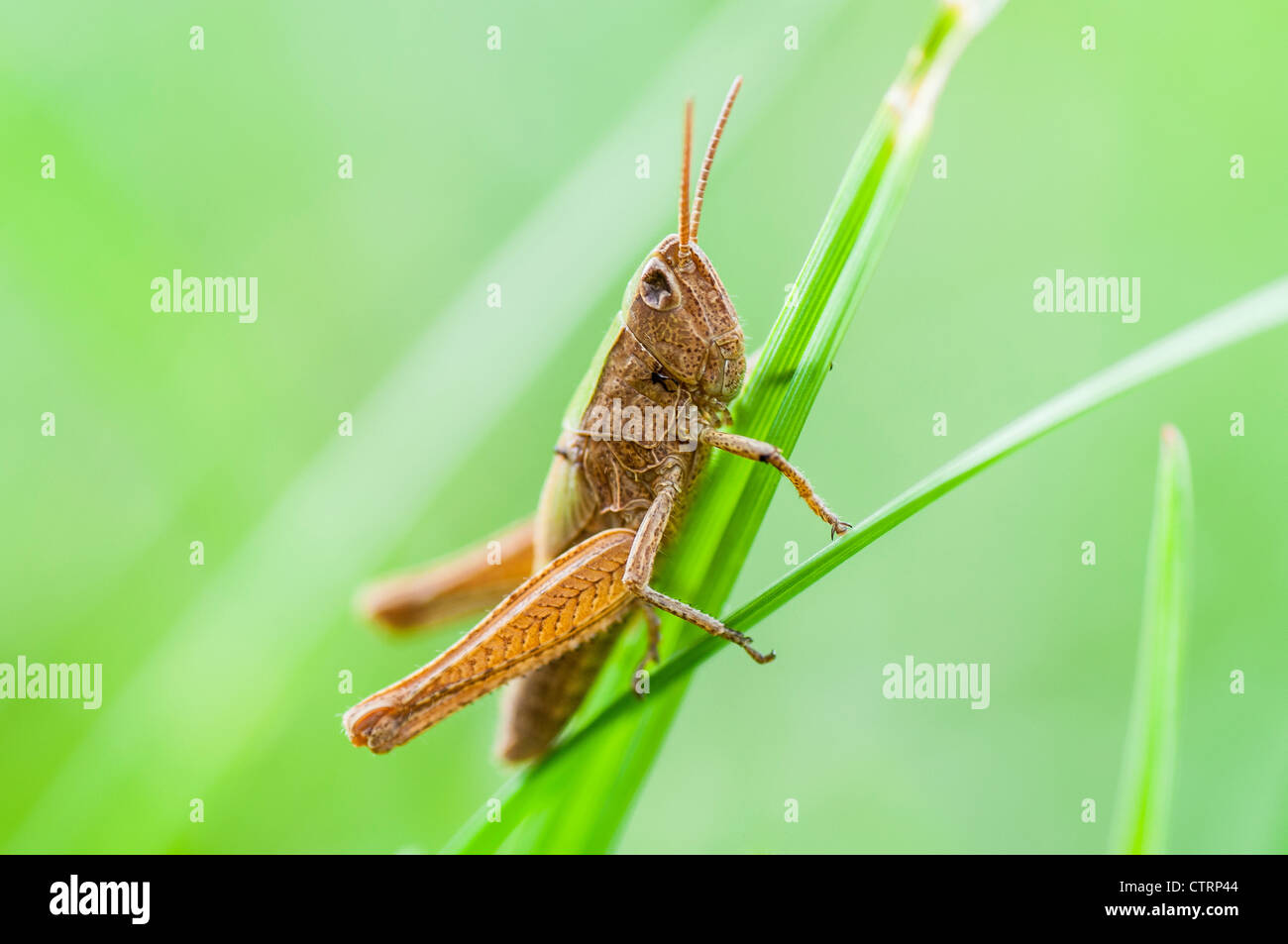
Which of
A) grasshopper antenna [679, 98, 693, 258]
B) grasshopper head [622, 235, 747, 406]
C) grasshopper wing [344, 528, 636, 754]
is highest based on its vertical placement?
grasshopper antenna [679, 98, 693, 258]

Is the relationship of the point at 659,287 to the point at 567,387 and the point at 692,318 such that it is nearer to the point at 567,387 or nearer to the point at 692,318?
the point at 692,318

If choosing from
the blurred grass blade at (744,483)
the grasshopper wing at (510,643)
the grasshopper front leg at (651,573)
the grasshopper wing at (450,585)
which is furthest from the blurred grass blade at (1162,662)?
the grasshopper wing at (450,585)

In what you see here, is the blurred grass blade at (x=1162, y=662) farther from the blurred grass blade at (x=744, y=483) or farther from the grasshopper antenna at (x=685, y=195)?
the grasshopper antenna at (x=685, y=195)

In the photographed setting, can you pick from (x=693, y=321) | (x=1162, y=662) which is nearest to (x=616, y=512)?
(x=693, y=321)

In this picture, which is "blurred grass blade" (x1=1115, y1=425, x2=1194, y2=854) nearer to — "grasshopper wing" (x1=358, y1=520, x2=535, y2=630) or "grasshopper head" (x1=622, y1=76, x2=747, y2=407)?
"grasshopper head" (x1=622, y1=76, x2=747, y2=407)

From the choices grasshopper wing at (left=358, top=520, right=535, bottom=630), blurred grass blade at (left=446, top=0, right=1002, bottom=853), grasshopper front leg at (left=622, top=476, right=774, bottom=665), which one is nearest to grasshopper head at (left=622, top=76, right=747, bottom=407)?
blurred grass blade at (left=446, top=0, right=1002, bottom=853)
